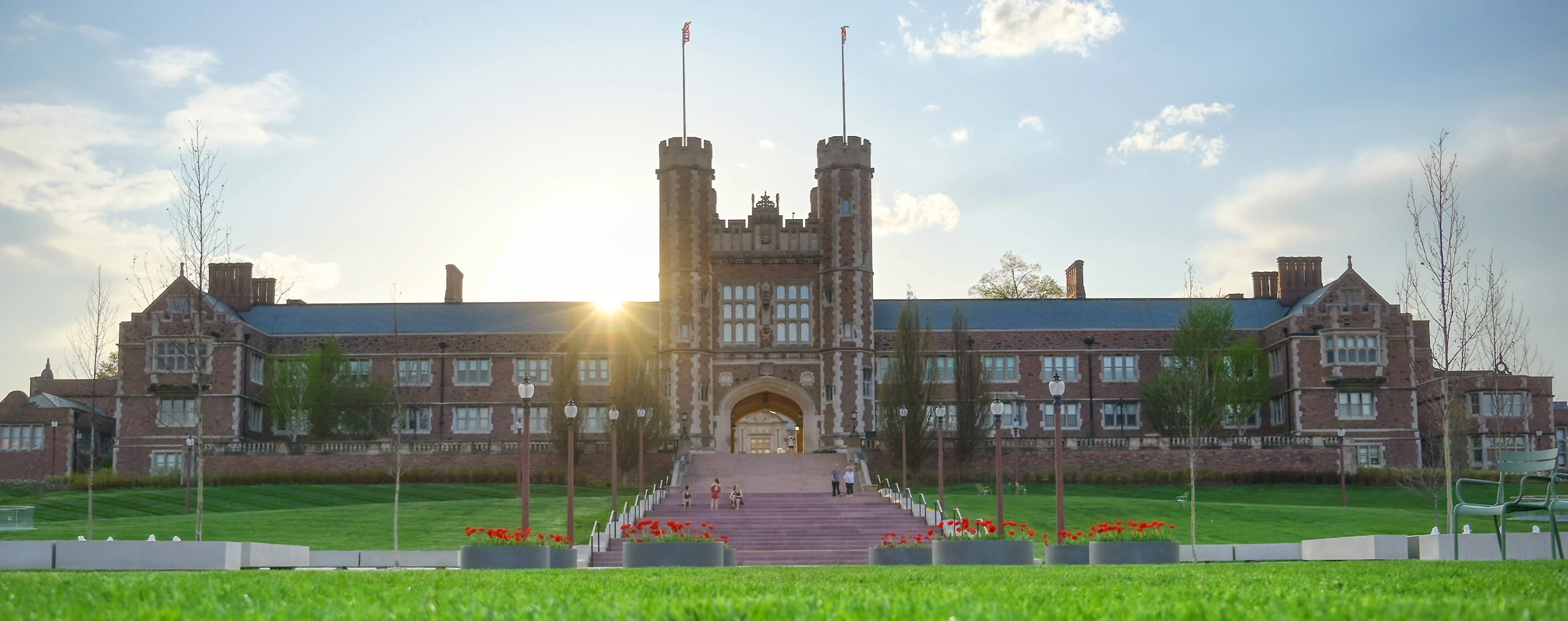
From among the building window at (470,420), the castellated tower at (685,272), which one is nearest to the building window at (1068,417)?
the castellated tower at (685,272)

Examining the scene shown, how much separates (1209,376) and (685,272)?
2268 centimetres

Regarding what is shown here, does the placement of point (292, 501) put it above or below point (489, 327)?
below

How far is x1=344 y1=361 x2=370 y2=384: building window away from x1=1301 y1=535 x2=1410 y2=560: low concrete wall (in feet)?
147

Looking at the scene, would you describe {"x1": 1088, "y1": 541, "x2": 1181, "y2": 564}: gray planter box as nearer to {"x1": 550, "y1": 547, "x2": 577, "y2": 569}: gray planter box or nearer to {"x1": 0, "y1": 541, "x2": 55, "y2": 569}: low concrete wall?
{"x1": 550, "y1": 547, "x2": 577, "y2": 569}: gray planter box

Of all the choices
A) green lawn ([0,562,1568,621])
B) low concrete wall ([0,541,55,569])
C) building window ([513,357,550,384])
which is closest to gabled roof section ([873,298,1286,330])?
building window ([513,357,550,384])

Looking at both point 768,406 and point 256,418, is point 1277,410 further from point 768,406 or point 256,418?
point 256,418

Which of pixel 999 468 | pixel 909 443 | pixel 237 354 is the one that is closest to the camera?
pixel 999 468

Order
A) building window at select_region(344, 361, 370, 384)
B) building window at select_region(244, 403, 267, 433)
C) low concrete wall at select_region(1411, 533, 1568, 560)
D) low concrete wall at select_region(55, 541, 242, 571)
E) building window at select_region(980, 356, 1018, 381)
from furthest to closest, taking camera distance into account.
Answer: building window at select_region(980, 356, 1018, 381)
building window at select_region(344, 361, 370, 384)
building window at select_region(244, 403, 267, 433)
low concrete wall at select_region(55, 541, 242, 571)
low concrete wall at select_region(1411, 533, 1568, 560)

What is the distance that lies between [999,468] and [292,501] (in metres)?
25.9

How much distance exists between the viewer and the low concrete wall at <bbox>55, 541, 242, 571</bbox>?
61.4 feet

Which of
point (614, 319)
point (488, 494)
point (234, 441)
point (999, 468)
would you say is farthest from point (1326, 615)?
point (614, 319)

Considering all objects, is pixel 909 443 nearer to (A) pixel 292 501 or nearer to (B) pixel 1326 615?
(A) pixel 292 501

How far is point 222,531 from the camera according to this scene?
32.4 metres

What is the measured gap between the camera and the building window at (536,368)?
199ft
